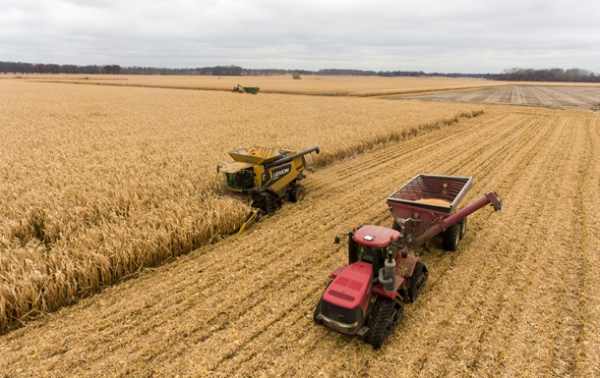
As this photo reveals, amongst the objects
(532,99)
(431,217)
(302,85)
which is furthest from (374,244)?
(302,85)

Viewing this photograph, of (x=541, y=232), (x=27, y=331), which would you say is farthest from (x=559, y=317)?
(x=27, y=331)

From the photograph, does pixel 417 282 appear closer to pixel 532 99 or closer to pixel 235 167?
pixel 235 167

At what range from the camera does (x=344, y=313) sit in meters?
4.23

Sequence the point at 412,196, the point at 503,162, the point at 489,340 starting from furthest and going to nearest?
the point at 503,162, the point at 412,196, the point at 489,340

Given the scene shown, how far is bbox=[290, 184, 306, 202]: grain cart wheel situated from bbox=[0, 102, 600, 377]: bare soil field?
20.8 inches

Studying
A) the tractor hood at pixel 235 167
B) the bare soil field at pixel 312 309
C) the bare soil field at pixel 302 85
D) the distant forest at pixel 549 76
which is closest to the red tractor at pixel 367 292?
the bare soil field at pixel 312 309

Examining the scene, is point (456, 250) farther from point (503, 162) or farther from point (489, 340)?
point (503, 162)

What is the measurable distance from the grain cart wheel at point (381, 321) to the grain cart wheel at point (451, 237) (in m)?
2.69

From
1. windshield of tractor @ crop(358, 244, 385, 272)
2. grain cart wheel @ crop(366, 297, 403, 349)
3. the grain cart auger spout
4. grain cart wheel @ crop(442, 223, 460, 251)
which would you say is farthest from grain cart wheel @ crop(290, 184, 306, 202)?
grain cart wheel @ crop(366, 297, 403, 349)

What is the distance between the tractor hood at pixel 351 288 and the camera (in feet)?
14.0

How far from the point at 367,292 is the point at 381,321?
1.42 ft

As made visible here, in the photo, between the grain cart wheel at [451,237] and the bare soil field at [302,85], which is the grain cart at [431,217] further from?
the bare soil field at [302,85]

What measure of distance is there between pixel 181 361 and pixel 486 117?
98.6 ft

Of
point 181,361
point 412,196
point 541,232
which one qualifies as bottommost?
point 181,361
